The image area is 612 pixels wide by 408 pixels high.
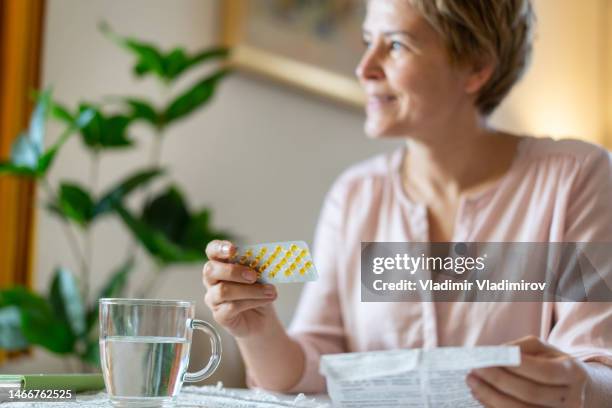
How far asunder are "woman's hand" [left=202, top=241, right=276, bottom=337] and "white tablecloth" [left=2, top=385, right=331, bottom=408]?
91 millimetres

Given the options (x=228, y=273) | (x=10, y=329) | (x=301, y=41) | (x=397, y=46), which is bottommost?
(x=10, y=329)

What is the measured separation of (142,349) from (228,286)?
7.6 inches

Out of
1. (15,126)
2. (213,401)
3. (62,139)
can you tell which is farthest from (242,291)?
(15,126)

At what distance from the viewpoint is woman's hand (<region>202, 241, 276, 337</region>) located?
853 millimetres

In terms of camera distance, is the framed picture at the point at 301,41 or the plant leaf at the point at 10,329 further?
the framed picture at the point at 301,41

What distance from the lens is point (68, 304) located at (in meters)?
1.77

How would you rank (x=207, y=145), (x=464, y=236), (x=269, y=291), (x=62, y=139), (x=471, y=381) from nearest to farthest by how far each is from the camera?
(x=471, y=381), (x=269, y=291), (x=464, y=236), (x=62, y=139), (x=207, y=145)

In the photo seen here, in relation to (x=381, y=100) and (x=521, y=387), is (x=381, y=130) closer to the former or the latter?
(x=381, y=100)

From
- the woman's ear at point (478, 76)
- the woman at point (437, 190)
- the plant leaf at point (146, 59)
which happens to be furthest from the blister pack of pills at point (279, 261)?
the plant leaf at point (146, 59)

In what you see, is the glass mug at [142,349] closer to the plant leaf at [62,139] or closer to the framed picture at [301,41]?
the plant leaf at [62,139]

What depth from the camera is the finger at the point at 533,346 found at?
0.66 m

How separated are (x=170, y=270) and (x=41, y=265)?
0.41 metres

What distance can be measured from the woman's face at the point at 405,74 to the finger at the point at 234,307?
1.66 feet

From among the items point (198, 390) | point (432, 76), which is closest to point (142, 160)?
point (432, 76)
